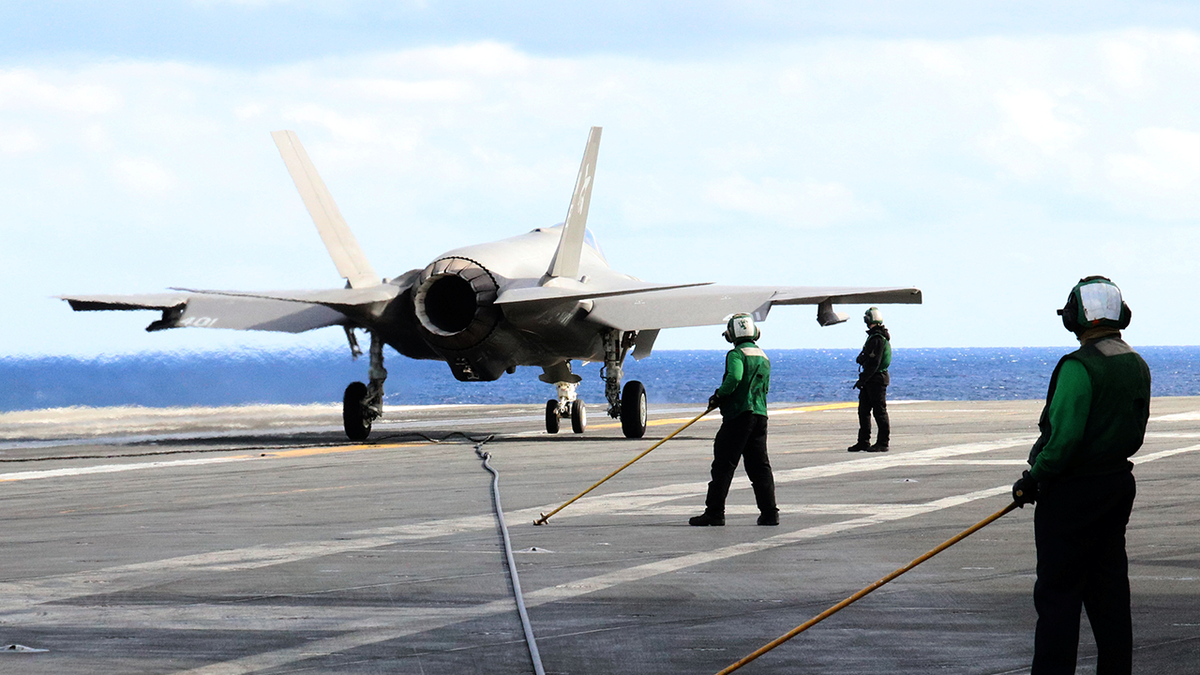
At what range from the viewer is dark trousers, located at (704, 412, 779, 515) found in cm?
1272

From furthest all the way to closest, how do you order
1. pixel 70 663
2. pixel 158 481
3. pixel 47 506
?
pixel 158 481, pixel 47 506, pixel 70 663

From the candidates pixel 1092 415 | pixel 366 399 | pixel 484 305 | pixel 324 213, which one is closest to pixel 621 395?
pixel 484 305

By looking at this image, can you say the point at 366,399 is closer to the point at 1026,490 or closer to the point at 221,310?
the point at 221,310

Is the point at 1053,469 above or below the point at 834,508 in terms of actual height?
above

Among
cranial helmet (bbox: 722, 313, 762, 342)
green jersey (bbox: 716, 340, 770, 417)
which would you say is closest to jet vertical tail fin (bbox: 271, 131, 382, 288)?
cranial helmet (bbox: 722, 313, 762, 342)

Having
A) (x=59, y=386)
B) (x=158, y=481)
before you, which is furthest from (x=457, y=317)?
(x=59, y=386)

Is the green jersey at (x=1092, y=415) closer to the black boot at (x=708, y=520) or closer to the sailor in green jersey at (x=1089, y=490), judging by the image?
the sailor in green jersey at (x=1089, y=490)

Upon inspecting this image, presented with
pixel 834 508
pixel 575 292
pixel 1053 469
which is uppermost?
pixel 575 292

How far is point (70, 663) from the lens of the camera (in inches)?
281

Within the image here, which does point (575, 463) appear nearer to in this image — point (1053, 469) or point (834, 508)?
point (834, 508)

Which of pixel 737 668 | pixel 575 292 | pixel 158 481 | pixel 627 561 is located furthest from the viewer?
pixel 575 292

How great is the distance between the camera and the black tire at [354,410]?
1013 inches

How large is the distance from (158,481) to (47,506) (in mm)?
3126

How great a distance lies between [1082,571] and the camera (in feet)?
20.3
